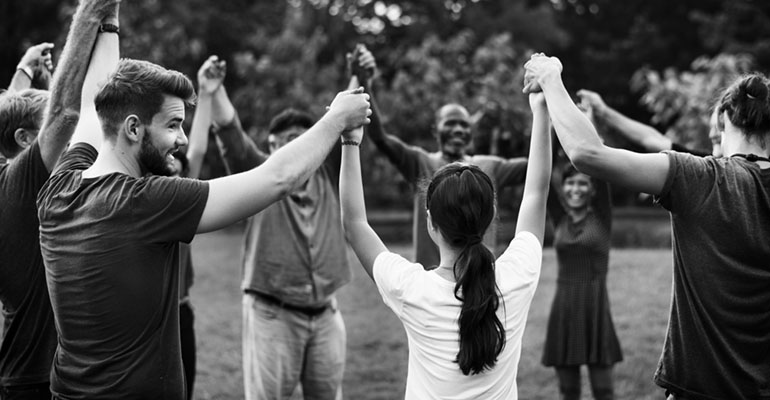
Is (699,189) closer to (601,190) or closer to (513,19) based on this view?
(601,190)

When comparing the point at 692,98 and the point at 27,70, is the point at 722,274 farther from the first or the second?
the point at 692,98

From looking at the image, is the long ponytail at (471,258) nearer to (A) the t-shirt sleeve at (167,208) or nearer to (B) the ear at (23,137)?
(A) the t-shirt sleeve at (167,208)

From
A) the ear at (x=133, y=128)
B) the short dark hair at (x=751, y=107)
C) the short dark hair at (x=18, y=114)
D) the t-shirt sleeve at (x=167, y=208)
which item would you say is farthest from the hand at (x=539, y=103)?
the short dark hair at (x=18, y=114)

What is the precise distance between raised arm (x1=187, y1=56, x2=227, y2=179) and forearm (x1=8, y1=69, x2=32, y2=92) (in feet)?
3.04

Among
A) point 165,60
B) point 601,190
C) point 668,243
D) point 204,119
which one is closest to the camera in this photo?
Result: point 204,119

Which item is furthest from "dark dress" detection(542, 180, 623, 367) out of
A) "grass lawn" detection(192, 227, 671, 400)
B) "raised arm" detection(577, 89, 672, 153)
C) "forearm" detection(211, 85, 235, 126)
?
"forearm" detection(211, 85, 235, 126)

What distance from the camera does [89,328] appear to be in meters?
2.52

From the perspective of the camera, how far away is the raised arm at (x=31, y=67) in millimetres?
3973

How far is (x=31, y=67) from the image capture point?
407cm

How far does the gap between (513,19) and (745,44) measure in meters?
7.82

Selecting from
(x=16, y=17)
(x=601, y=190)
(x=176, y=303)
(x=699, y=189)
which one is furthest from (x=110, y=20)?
(x=16, y=17)

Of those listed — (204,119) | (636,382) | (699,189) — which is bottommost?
(636,382)

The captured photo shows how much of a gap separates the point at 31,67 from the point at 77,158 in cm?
157

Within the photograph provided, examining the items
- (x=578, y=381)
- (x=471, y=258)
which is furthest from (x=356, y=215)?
(x=578, y=381)
